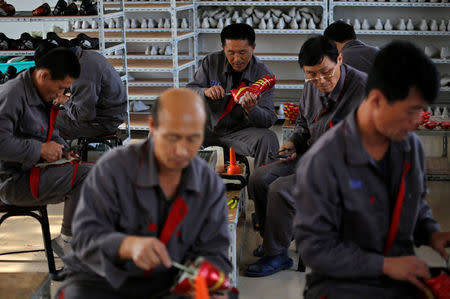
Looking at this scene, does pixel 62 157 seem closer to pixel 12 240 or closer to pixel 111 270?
pixel 12 240

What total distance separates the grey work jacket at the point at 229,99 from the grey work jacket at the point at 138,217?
2.32 m

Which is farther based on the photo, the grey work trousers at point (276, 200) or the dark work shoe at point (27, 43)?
the dark work shoe at point (27, 43)

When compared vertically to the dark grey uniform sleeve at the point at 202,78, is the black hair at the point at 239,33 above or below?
above

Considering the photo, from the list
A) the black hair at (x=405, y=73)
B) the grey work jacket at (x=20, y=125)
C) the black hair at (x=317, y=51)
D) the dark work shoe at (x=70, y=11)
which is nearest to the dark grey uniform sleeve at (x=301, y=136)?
the black hair at (x=317, y=51)

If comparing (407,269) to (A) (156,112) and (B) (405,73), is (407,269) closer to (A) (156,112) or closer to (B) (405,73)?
(B) (405,73)

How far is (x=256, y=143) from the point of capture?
428 centimetres

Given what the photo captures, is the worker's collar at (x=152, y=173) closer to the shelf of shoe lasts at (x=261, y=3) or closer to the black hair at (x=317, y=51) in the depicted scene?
the black hair at (x=317, y=51)

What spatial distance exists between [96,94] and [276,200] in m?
1.91

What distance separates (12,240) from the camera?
416 centimetres

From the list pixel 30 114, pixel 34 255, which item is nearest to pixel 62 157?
pixel 30 114

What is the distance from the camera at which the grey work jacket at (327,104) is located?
3.31 m

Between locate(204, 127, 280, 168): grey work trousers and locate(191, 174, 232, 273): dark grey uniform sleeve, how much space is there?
223cm

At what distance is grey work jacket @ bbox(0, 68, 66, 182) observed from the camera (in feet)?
10.5

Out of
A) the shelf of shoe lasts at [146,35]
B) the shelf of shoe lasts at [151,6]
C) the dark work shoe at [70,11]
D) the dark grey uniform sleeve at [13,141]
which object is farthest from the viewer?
the shelf of shoe lasts at [151,6]
